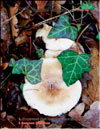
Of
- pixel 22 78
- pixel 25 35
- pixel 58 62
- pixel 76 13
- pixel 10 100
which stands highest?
pixel 76 13

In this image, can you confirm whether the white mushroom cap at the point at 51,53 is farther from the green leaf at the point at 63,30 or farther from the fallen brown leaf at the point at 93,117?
the fallen brown leaf at the point at 93,117

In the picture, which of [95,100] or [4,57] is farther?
[4,57]

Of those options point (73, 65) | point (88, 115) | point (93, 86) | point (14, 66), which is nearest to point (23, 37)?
point (14, 66)

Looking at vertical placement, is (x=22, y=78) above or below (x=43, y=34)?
below

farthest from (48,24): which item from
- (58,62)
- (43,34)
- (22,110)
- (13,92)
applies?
(22,110)

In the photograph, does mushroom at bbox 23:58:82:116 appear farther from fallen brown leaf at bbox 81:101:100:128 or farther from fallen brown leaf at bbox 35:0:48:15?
fallen brown leaf at bbox 35:0:48:15

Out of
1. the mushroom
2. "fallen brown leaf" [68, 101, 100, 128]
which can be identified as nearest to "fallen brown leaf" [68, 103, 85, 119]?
"fallen brown leaf" [68, 101, 100, 128]

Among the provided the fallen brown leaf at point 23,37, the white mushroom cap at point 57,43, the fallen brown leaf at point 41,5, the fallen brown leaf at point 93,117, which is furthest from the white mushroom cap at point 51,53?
the fallen brown leaf at point 93,117

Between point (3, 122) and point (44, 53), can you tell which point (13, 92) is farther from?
point (44, 53)
